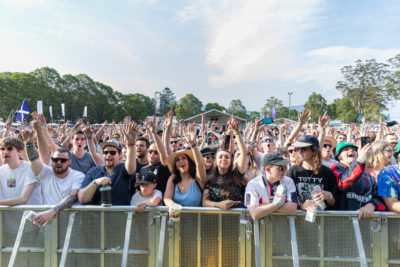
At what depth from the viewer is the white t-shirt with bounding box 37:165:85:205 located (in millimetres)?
3533

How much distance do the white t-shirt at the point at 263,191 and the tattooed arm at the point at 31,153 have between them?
9.45 ft

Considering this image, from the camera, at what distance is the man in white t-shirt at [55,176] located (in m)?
3.53

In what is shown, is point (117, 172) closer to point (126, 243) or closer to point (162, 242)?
point (126, 243)

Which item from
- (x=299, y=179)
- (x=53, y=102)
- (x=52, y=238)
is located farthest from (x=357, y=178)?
(x=53, y=102)

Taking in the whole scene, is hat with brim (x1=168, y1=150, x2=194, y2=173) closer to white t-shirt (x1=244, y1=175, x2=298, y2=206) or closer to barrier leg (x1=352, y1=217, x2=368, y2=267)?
white t-shirt (x1=244, y1=175, x2=298, y2=206)

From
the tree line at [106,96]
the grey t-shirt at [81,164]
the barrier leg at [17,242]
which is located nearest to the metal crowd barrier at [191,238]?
the barrier leg at [17,242]

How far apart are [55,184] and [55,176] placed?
0.13 m

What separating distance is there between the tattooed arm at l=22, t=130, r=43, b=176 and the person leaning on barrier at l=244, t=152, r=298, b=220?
2.88 meters

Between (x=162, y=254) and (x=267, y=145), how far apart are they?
3.56 meters

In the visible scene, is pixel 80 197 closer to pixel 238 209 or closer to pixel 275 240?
pixel 238 209

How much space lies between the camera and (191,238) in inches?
126

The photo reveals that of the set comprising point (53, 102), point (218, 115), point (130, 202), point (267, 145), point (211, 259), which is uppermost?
point (53, 102)

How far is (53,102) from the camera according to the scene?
64.1 m

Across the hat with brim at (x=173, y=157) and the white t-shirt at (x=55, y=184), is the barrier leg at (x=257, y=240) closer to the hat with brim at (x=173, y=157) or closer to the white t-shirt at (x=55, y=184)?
the hat with brim at (x=173, y=157)
